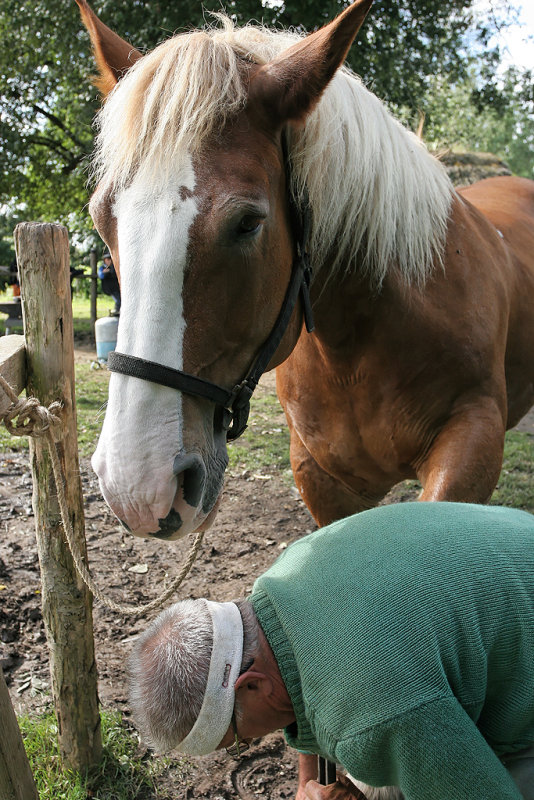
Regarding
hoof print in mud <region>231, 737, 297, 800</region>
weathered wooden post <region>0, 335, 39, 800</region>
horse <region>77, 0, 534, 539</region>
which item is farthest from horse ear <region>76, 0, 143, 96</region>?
hoof print in mud <region>231, 737, 297, 800</region>

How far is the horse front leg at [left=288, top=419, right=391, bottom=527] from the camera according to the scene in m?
2.78

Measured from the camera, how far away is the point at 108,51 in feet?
6.77

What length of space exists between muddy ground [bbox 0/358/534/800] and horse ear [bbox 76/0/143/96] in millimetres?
2296

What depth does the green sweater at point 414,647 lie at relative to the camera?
3.89ft

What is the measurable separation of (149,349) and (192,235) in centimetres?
29

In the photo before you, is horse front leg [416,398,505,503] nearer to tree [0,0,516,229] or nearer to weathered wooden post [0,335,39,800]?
weathered wooden post [0,335,39,800]

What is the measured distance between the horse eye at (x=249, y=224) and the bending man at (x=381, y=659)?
0.77m

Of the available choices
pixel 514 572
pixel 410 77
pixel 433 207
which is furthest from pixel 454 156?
pixel 514 572

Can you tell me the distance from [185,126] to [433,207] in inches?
42.0

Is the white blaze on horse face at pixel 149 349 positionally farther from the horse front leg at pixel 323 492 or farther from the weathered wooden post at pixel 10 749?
the horse front leg at pixel 323 492

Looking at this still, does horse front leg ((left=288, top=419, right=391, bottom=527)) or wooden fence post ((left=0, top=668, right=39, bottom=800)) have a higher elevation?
horse front leg ((left=288, top=419, right=391, bottom=527))

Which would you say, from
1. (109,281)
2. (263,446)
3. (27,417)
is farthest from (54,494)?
(109,281)

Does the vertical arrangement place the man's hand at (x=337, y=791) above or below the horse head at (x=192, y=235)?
below

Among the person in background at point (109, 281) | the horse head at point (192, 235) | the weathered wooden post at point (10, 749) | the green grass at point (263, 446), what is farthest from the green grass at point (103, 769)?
the person in background at point (109, 281)
